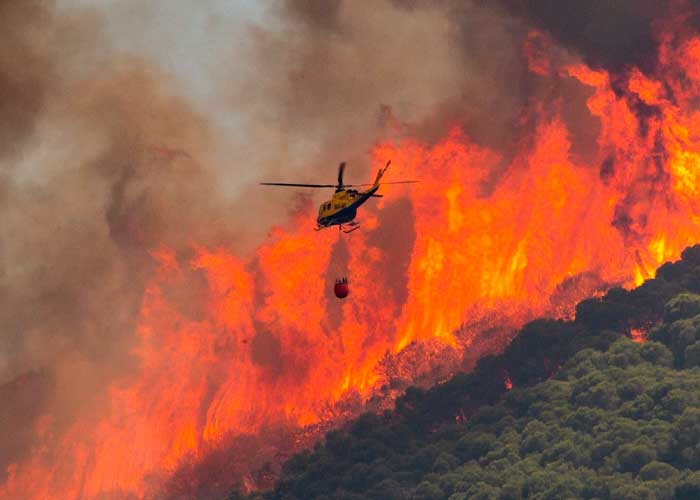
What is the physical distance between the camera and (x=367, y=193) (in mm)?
168750

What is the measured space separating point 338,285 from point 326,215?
7.31m

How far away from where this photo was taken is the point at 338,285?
172250mm

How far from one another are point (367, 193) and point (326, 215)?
6.78m

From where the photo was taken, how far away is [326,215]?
173750 millimetres

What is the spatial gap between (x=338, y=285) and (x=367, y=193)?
33.4 feet
